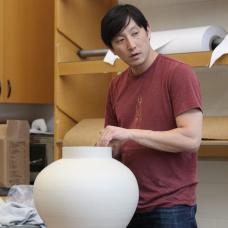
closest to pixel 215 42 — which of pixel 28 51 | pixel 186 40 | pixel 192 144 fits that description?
pixel 186 40

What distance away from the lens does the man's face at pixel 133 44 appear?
4.55 ft

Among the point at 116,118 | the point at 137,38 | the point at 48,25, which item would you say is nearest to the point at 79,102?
the point at 48,25

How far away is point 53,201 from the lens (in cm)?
124

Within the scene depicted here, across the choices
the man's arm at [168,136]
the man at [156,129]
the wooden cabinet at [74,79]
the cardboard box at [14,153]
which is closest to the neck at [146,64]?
the man at [156,129]

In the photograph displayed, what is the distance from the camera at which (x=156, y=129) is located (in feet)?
4.53

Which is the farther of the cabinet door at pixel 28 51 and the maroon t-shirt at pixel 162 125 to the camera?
the cabinet door at pixel 28 51

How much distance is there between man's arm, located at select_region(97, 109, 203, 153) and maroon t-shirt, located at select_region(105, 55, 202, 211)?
0.13 ft

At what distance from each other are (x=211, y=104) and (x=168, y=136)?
48.0 inches

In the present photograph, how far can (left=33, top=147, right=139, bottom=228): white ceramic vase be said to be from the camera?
1.22m

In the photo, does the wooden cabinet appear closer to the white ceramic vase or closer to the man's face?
Result: the man's face

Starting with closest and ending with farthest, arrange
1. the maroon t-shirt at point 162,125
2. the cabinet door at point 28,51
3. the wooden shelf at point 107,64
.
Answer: the maroon t-shirt at point 162,125 → the wooden shelf at point 107,64 → the cabinet door at point 28,51

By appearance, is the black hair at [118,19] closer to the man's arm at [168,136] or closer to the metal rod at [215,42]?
the man's arm at [168,136]

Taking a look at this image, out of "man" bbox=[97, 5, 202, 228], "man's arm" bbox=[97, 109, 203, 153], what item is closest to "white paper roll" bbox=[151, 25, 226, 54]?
"man" bbox=[97, 5, 202, 228]

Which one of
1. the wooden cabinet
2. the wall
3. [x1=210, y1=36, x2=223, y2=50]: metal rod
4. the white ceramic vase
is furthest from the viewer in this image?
the wall
